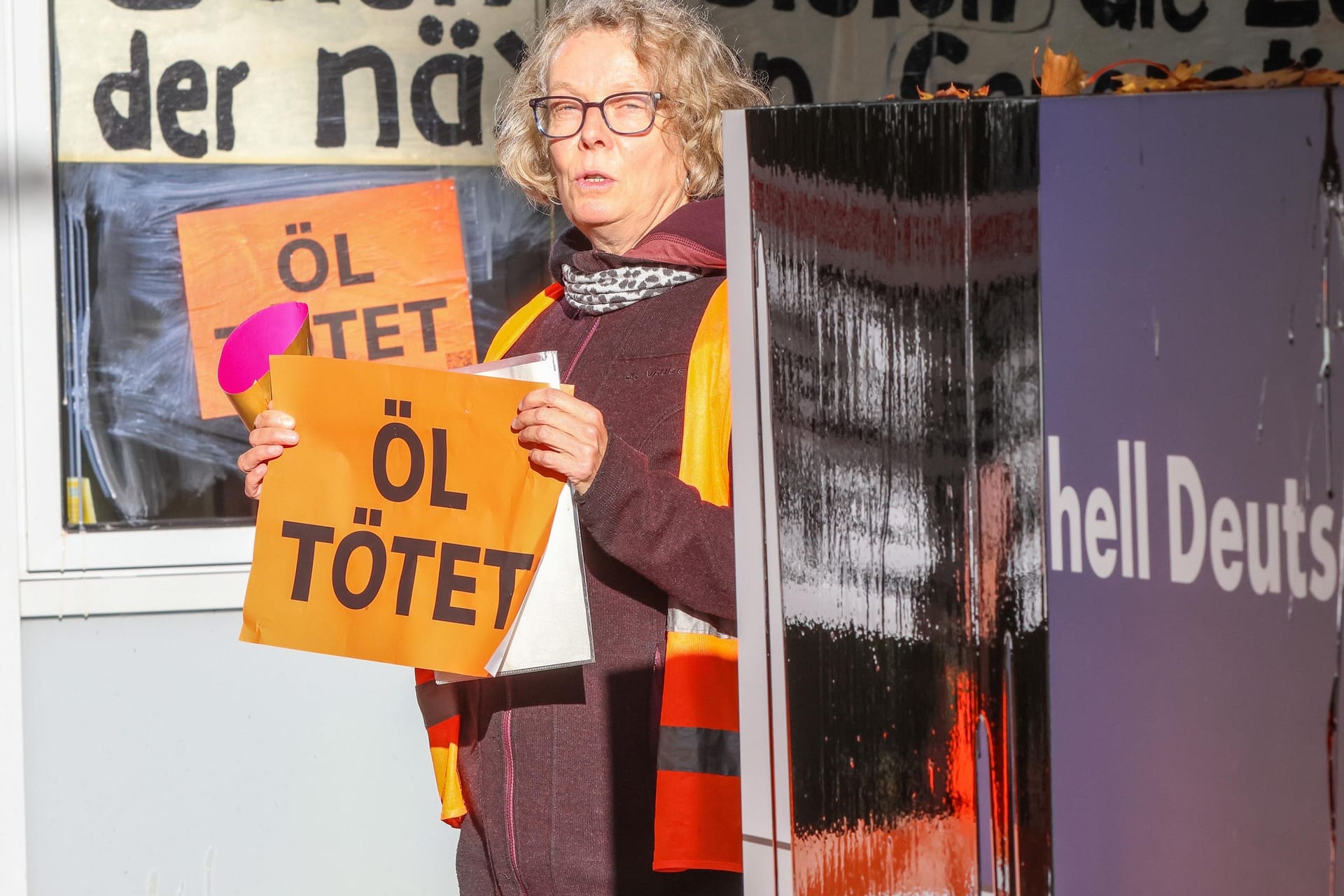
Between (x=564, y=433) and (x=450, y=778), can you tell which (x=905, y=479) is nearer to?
(x=564, y=433)

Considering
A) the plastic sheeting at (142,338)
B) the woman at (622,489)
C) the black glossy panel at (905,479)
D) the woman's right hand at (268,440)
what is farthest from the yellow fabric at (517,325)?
the plastic sheeting at (142,338)

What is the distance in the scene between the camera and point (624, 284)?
146 cm

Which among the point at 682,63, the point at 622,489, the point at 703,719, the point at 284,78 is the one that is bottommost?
the point at 703,719

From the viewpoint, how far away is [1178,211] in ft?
2.36

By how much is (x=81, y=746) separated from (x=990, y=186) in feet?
8.64

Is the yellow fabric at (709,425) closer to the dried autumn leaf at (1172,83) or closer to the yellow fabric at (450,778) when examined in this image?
the yellow fabric at (450,778)

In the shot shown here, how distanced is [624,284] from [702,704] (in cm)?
49

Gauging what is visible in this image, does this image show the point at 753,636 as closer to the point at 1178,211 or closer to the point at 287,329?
the point at 1178,211

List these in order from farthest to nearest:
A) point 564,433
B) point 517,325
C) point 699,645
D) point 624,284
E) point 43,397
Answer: point 43,397
point 517,325
point 624,284
point 699,645
point 564,433

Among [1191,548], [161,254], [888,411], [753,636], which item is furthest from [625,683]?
[161,254]

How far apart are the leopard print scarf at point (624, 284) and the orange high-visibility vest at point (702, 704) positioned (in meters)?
0.11

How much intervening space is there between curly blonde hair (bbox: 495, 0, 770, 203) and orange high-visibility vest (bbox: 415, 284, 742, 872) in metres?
0.29

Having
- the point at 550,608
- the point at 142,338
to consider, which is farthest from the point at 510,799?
the point at 142,338

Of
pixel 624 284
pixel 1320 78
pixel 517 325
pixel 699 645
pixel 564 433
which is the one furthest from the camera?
pixel 517 325
